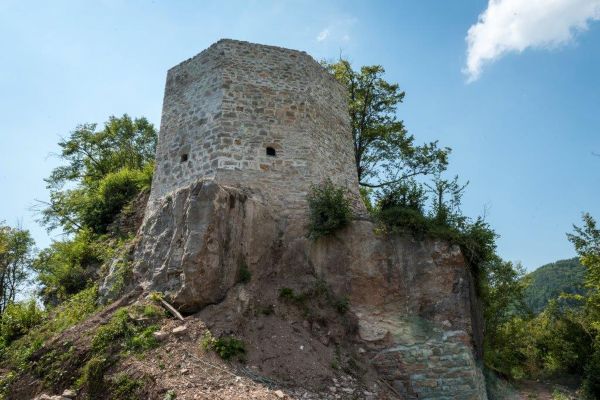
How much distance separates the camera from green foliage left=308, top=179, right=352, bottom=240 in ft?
33.8

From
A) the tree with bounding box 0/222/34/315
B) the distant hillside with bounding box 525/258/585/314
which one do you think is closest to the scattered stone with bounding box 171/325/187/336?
the tree with bounding box 0/222/34/315

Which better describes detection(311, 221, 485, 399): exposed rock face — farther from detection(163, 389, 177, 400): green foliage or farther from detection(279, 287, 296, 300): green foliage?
detection(163, 389, 177, 400): green foliage

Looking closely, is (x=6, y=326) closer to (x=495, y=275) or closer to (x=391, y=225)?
(x=391, y=225)

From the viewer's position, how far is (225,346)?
25.6ft

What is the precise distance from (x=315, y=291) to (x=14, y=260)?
51.9 feet

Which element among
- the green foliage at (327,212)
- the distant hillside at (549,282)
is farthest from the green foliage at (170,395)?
the distant hillside at (549,282)

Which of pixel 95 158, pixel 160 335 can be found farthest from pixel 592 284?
pixel 95 158

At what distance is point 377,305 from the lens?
32.4ft

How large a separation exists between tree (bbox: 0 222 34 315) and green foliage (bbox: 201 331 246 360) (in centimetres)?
1415

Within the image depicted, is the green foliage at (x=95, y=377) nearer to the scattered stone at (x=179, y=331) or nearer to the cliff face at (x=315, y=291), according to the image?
the scattered stone at (x=179, y=331)

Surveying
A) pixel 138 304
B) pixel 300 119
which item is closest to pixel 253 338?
pixel 138 304

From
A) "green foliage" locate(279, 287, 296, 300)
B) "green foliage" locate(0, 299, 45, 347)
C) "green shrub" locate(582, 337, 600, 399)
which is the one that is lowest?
"green shrub" locate(582, 337, 600, 399)

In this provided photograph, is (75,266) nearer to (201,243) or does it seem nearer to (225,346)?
(201,243)

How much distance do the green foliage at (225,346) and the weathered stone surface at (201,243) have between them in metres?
0.95
